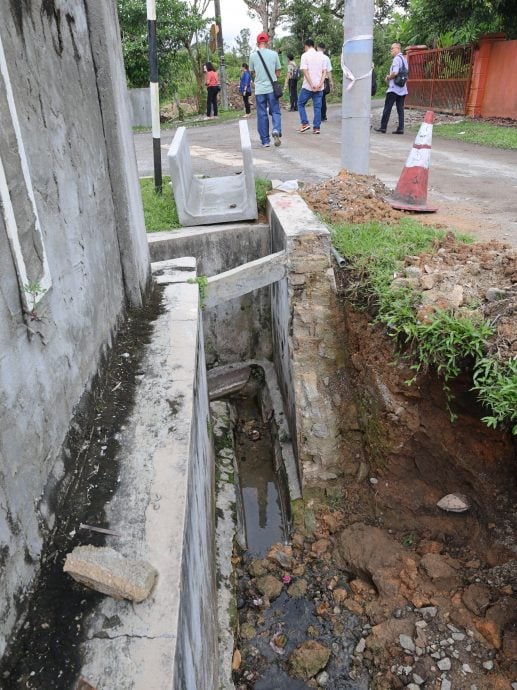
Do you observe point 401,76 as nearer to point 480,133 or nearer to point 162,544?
point 480,133

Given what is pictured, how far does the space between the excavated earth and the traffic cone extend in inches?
65.5

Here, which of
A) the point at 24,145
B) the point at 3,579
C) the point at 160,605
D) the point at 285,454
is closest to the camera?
the point at 3,579

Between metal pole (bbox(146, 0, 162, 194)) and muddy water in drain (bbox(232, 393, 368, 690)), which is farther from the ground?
metal pole (bbox(146, 0, 162, 194))

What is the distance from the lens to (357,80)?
584 centimetres

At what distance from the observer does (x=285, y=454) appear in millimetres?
5031

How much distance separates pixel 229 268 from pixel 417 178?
2.22 meters

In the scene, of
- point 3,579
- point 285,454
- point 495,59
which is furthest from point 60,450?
point 495,59

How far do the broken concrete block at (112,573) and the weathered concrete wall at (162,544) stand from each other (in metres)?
0.04

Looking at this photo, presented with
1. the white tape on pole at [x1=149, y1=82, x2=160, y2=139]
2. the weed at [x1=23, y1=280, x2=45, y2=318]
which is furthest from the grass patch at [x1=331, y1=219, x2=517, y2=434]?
the white tape on pole at [x1=149, y1=82, x2=160, y2=139]

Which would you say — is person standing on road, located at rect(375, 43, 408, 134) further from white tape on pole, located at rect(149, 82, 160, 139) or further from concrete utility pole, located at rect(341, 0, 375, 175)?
white tape on pole, located at rect(149, 82, 160, 139)

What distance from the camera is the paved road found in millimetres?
5613

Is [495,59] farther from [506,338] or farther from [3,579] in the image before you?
[3,579]

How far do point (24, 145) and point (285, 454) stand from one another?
3689mm

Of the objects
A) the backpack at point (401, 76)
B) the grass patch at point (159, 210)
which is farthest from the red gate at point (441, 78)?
the grass patch at point (159, 210)
